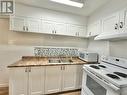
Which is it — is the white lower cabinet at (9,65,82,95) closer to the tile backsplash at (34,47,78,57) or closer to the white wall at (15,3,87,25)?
the tile backsplash at (34,47,78,57)

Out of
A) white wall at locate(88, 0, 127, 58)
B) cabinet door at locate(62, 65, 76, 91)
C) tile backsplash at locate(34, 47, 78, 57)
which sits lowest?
cabinet door at locate(62, 65, 76, 91)

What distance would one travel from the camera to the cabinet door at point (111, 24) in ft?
5.52

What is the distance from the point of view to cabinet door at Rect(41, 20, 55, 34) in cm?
243

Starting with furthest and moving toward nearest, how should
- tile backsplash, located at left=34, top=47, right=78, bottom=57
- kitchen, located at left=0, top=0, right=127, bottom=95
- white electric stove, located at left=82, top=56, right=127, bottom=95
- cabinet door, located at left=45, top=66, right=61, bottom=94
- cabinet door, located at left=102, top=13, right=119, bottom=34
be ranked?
tile backsplash, located at left=34, top=47, right=78, bottom=57 → cabinet door, located at left=45, top=66, right=61, bottom=94 → kitchen, located at left=0, top=0, right=127, bottom=95 → cabinet door, located at left=102, top=13, right=119, bottom=34 → white electric stove, located at left=82, top=56, right=127, bottom=95

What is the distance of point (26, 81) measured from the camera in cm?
194

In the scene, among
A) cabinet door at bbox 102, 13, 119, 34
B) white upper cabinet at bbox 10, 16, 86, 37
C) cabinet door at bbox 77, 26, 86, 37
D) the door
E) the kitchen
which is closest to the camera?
the door

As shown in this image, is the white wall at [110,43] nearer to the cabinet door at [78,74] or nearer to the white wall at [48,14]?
the white wall at [48,14]

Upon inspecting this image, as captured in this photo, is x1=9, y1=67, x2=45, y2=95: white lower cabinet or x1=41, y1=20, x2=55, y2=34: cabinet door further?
x1=41, y1=20, x2=55, y2=34: cabinet door

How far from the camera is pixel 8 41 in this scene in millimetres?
2475

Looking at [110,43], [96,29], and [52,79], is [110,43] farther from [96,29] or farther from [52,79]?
[52,79]

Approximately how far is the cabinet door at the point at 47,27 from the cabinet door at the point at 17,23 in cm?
51

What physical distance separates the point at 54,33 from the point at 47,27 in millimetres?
260

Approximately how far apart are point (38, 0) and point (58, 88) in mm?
2233

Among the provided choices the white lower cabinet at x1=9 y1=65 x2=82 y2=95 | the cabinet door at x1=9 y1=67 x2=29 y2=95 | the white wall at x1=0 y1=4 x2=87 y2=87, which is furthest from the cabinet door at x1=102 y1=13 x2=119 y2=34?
the cabinet door at x1=9 y1=67 x2=29 y2=95
